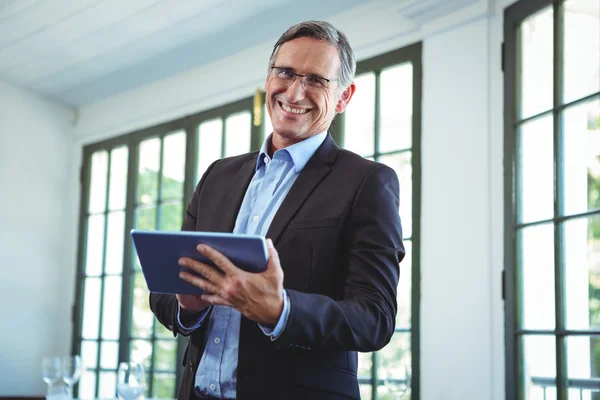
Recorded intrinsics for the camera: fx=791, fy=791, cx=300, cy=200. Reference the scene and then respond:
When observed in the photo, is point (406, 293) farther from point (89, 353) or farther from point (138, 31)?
point (89, 353)

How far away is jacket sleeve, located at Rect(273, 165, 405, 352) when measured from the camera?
126cm

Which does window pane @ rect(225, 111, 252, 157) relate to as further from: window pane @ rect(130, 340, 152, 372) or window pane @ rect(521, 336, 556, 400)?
window pane @ rect(521, 336, 556, 400)

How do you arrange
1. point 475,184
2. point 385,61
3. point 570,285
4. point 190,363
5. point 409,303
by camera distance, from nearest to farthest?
point 190,363
point 570,285
point 475,184
point 409,303
point 385,61

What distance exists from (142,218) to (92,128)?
3.45 feet

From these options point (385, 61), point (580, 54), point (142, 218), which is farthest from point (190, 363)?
point (142, 218)

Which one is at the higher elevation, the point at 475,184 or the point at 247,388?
the point at 475,184

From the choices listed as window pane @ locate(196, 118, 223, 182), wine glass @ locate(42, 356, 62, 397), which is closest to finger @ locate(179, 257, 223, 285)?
wine glass @ locate(42, 356, 62, 397)

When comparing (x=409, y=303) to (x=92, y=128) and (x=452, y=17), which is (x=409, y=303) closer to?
(x=452, y=17)

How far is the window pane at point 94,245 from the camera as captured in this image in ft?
20.0

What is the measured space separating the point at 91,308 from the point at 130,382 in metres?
3.37

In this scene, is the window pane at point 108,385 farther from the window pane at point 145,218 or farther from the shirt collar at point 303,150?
the shirt collar at point 303,150

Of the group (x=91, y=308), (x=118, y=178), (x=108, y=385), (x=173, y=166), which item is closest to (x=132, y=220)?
(x=118, y=178)

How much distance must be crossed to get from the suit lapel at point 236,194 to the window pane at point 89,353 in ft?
15.3

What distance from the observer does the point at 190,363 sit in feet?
4.82
